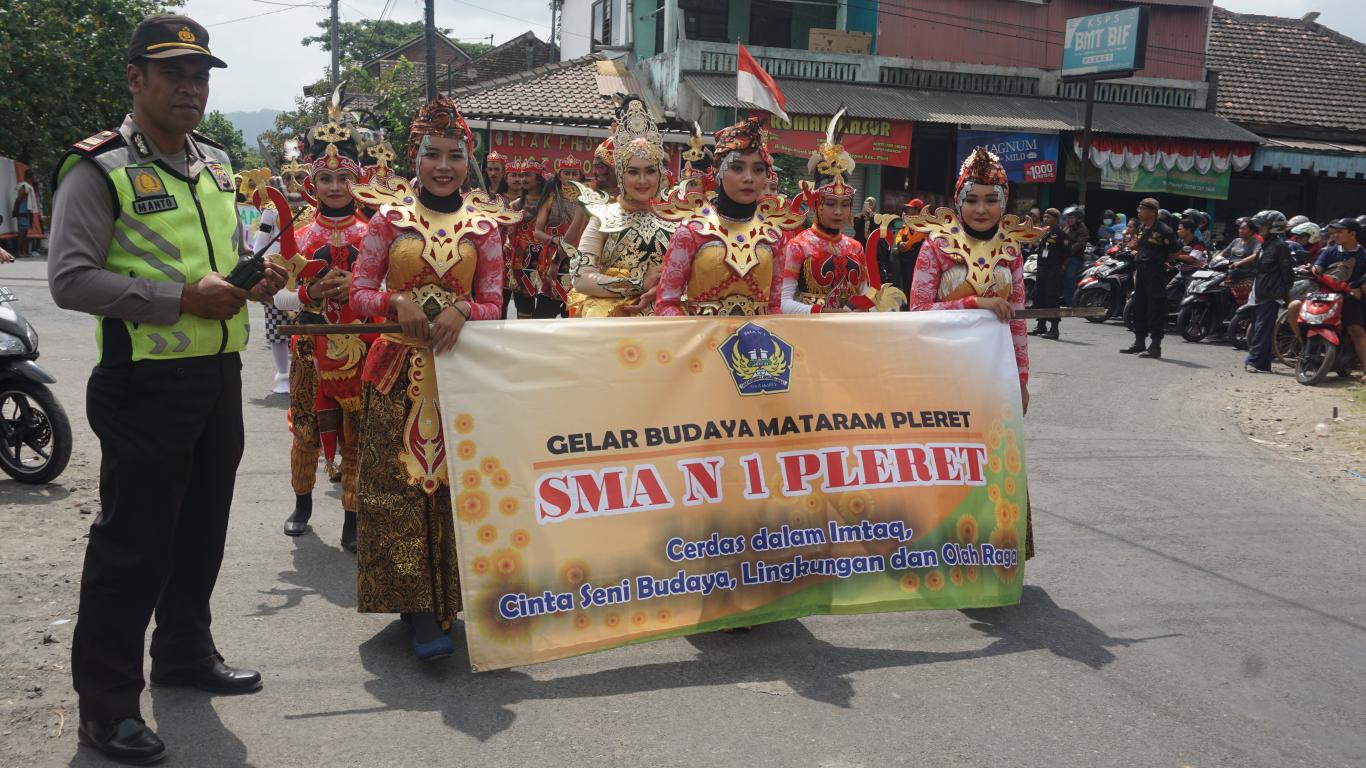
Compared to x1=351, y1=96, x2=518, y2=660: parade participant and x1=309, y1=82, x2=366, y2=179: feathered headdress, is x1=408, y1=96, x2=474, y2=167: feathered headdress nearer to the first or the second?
x1=351, y1=96, x2=518, y2=660: parade participant

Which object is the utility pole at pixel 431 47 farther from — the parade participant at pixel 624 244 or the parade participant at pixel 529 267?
the parade participant at pixel 624 244

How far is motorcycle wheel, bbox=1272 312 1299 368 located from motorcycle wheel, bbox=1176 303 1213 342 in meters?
2.37

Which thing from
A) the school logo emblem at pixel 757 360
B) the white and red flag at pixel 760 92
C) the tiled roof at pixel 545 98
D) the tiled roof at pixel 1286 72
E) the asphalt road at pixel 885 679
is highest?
the tiled roof at pixel 1286 72

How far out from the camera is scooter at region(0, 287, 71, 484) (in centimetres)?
673

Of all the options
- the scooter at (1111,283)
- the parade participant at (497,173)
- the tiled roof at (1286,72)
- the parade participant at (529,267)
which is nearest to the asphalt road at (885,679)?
the parade participant at (529,267)

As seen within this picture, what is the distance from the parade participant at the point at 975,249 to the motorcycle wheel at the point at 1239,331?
12.0 metres

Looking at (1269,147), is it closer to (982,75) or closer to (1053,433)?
(982,75)

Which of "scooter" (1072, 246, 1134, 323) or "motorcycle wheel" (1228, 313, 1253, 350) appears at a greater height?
"scooter" (1072, 246, 1134, 323)

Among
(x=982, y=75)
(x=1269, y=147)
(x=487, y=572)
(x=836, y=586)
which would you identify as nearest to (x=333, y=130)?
(x=487, y=572)

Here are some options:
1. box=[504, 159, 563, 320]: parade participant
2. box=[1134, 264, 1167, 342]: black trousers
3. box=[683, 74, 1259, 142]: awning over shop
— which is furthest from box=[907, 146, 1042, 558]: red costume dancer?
box=[683, 74, 1259, 142]: awning over shop

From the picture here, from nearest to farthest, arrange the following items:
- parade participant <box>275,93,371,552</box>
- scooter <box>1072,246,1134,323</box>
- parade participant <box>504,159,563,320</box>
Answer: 1. parade participant <box>275,93,371,552</box>
2. parade participant <box>504,159,563,320</box>
3. scooter <box>1072,246,1134,323</box>

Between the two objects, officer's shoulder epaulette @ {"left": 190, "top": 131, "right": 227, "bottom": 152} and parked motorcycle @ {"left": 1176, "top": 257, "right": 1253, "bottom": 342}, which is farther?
parked motorcycle @ {"left": 1176, "top": 257, "right": 1253, "bottom": 342}

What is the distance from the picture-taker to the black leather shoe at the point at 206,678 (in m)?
3.98

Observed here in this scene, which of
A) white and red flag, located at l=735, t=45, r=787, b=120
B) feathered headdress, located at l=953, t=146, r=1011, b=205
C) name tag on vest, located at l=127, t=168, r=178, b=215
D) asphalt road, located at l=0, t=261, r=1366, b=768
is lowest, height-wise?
asphalt road, located at l=0, t=261, r=1366, b=768
